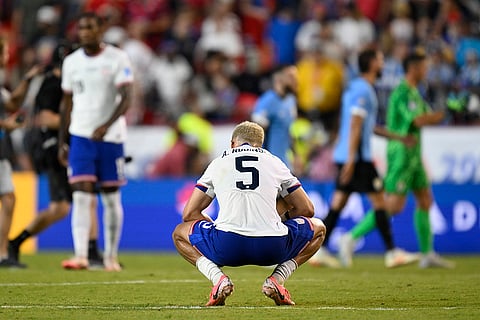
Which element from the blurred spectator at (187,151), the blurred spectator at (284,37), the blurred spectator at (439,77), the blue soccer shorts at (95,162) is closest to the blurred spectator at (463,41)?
the blurred spectator at (439,77)

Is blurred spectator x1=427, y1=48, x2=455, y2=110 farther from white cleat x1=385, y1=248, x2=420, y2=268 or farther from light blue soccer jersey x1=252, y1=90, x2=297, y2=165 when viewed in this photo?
white cleat x1=385, y1=248, x2=420, y2=268

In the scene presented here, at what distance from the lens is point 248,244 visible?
888 centimetres

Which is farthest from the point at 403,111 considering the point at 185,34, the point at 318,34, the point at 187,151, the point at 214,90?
the point at 185,34

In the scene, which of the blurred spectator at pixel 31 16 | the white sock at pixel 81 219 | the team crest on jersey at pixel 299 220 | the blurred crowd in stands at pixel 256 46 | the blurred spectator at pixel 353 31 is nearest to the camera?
the team crest on jersey at pixel 299 220

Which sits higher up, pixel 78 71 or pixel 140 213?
pixel 78 71

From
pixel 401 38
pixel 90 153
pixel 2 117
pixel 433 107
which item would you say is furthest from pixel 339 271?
pixel 401 38

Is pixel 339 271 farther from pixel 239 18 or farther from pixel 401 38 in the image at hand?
pixel 239 18

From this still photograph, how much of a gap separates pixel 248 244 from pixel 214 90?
12689mm

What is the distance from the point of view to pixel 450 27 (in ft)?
69.7

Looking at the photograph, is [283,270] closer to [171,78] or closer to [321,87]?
[321,87]

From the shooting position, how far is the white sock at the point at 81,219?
1277 cm

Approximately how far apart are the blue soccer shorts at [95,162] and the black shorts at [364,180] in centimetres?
318

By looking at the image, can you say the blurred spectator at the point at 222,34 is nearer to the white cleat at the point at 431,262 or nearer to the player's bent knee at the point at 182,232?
the white cleat at the point at 431,262

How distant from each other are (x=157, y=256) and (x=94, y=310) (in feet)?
27.1
